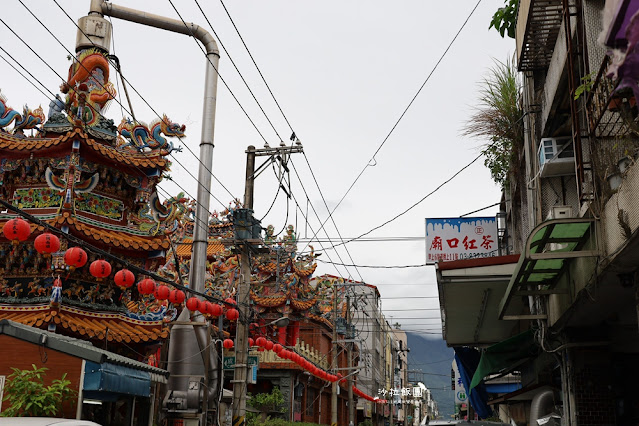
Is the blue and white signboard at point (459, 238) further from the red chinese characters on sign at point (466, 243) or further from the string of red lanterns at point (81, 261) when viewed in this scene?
the string of red lanterns at point (81, 261)

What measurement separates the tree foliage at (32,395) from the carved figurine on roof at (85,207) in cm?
511

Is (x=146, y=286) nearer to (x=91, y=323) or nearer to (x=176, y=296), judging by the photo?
(x=176, y=296)

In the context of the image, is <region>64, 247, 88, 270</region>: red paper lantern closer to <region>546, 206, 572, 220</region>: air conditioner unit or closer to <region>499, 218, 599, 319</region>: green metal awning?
<region>499, 218, 599, 319</region>: green metal awning

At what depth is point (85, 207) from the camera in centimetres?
1855

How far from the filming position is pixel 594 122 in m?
8.77

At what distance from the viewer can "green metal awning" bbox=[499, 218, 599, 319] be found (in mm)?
8566

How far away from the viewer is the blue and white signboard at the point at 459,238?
63.6 feet

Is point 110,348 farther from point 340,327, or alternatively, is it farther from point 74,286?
point 340,327

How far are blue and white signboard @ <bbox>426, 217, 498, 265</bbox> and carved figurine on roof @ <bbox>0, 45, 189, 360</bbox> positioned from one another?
7.71 meters

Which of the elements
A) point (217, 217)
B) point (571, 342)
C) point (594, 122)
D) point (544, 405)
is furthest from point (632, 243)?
point (217, 217)

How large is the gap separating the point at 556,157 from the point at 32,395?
1059 cm

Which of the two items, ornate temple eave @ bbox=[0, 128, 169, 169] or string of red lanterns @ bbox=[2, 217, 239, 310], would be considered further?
ornate temple eave @ bbox=[0, 128, 169, 169]

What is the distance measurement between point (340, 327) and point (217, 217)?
11.4 metres

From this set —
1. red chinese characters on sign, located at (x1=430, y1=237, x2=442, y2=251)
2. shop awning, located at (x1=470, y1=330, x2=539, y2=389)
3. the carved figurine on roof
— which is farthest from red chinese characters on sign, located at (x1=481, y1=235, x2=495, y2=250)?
the carved figurine on roof
